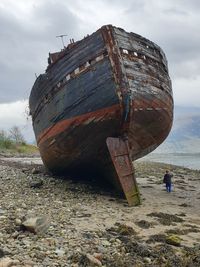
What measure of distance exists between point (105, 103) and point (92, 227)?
4677 mm

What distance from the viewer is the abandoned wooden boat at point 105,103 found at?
12289 mm

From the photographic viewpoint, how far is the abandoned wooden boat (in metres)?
12.3

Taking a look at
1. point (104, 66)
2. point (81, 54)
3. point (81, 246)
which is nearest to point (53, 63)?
point (81, 54)

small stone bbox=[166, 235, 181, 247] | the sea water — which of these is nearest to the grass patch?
small stone bbox=[166, 235, 181, 247]

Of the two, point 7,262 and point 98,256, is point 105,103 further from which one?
point 7,262

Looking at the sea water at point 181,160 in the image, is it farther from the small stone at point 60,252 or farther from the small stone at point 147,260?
the small stone at point 60,252

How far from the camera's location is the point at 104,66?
12.5 meters

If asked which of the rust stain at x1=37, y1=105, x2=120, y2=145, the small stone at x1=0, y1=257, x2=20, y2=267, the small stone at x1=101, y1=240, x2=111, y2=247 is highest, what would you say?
the rust stain at x1=37, y1=105, x2=120, y2=145

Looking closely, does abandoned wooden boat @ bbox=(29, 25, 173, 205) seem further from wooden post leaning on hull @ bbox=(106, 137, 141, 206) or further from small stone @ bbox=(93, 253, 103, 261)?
small stone @ bbox=(93, 253, 103, 261)

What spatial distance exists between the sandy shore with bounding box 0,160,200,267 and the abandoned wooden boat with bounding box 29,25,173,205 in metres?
1.08

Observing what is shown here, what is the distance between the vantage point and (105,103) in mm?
12297

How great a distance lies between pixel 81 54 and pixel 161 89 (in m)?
3.40

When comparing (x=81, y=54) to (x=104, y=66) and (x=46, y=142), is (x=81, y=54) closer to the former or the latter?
(x=104, y=66)

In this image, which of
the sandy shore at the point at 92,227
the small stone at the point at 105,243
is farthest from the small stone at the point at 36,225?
the small stone at the point at 105,243
